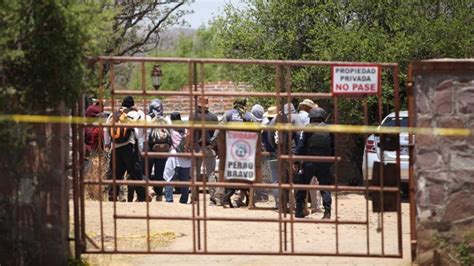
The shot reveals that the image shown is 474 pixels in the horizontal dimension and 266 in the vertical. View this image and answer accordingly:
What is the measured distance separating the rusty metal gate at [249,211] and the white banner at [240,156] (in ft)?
0.39

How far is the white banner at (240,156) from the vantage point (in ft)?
34.6

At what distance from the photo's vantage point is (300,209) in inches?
586

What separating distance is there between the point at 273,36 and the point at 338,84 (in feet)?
42.5

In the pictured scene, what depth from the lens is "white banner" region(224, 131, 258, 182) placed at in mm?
10555

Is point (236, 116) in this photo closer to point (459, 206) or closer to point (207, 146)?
point (207, 146)

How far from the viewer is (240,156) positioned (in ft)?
34.7

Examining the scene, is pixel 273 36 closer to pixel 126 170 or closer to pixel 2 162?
pixel 126 170

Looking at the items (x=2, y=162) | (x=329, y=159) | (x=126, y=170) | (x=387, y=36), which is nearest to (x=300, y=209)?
(x=126, y=170)

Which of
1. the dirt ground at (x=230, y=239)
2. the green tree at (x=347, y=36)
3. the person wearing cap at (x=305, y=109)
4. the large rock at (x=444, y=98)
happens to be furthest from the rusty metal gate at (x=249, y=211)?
the green tree at (x=347, y=36)

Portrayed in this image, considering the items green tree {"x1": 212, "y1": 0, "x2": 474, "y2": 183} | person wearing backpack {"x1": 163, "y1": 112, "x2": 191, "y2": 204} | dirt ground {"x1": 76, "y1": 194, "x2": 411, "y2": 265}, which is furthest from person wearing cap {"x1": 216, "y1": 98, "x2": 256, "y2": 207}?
green tree {"x1": 212, "y1": 0, "x2": 474, "y2": 183}

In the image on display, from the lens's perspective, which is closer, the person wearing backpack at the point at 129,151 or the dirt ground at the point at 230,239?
the dirt ground at the point at 230,239

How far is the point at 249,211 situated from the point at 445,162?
6009 millimetres

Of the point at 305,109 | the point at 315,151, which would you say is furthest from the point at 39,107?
the point at 305,109

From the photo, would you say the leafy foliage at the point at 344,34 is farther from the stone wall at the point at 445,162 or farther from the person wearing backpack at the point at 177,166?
the stone wall at the point at 445,162
